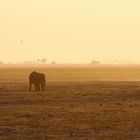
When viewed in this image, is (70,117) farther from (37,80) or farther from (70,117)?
(37,80)

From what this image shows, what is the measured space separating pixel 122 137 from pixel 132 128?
2.02 meters

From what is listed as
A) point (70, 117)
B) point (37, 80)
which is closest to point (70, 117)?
point (70, 117)

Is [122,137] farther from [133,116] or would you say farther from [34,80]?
[34,80]

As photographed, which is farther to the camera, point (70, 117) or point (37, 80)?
point (37, 80)

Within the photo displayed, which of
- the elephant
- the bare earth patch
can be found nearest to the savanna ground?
the bare earth patch

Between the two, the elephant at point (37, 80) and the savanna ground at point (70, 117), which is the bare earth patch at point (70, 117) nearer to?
the savanna ground at point (70, 117)

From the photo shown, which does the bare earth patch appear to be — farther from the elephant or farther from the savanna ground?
the elephant

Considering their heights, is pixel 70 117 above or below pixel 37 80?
below

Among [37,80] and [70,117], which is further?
[37,80]

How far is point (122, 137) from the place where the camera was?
65.6 ft

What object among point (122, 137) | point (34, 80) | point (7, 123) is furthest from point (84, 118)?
point (34, 80)

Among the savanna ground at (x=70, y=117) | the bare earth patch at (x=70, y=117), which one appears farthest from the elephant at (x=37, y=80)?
the bare earth patch at (x=70, y=117)

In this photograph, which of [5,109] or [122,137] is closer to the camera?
[122,137]

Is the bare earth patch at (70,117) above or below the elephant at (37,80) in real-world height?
below
